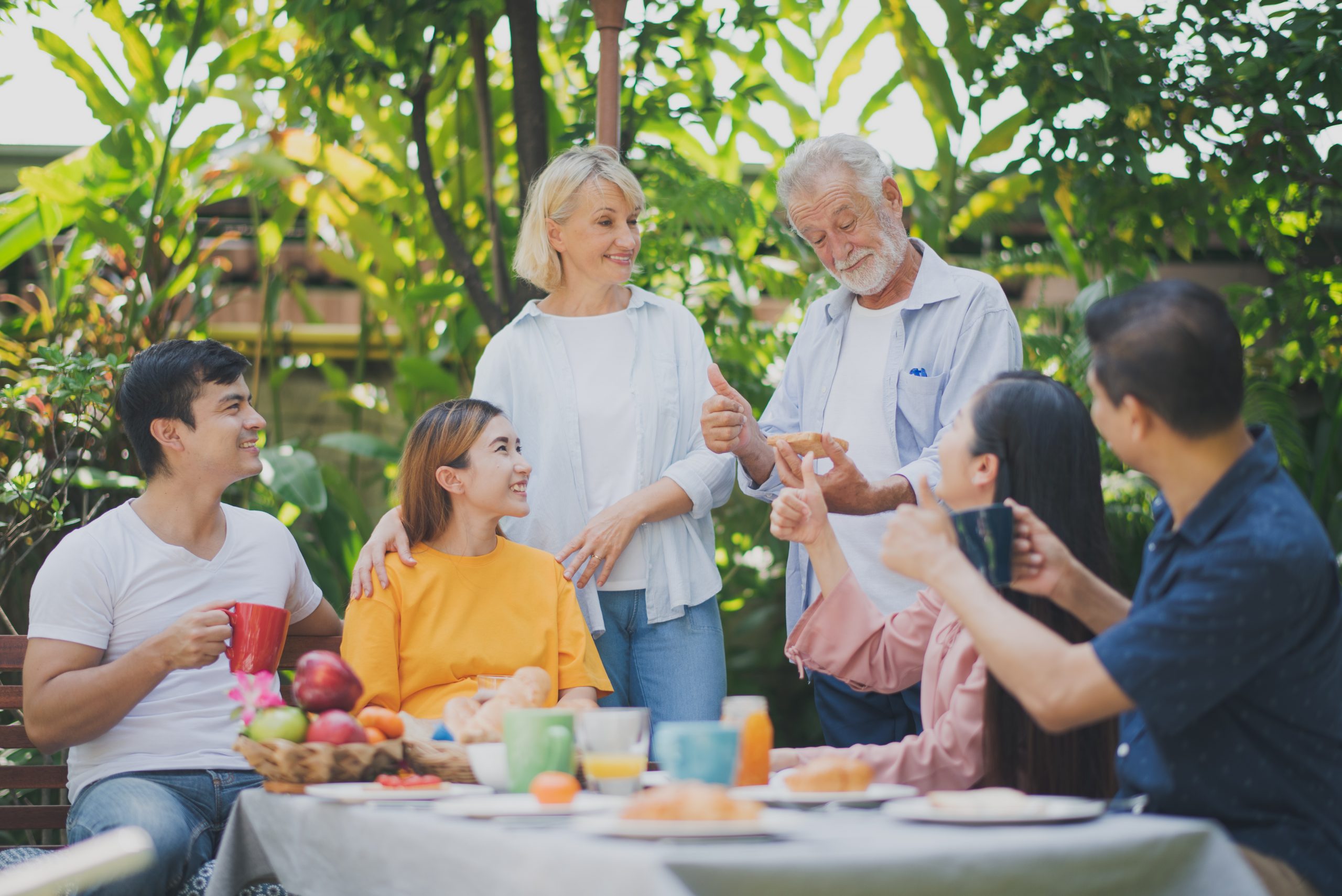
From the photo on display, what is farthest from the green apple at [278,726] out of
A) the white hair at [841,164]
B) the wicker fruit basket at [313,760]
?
the white hair at [841,164]

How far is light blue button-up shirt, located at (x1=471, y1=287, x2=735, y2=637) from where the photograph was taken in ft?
9.89

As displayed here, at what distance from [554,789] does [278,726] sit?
0.48 meters

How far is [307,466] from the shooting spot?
14.6 feet

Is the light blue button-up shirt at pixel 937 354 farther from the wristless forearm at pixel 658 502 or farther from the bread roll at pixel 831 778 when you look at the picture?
the bread roll at pixel 831 778

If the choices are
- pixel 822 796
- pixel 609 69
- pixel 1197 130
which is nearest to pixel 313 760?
pixel 822 796

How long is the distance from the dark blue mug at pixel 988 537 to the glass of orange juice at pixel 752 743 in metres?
0.37

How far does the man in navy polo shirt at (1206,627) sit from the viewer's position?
59.9 inches

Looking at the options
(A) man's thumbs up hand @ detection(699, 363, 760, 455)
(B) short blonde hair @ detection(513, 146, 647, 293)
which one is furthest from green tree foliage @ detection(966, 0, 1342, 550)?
(A) man's thumbs up hand @ detection(699, 363, 760, 455)

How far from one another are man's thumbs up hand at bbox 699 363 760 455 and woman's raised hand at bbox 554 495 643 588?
0.25 m

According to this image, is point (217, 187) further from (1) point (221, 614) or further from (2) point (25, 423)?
(1) point (221, 614)

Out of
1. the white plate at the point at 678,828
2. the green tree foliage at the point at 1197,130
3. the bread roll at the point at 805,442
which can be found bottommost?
the white plate at the point at 678,828

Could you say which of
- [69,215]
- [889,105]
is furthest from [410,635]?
[889,105]

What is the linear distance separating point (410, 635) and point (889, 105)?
11.3 feet

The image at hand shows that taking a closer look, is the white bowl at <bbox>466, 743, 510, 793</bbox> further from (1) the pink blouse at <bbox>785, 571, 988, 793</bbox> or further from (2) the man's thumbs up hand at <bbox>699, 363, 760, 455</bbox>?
(2) the man's thumbs up hand at <bbox>699, 363, 760, 455</bbox>
